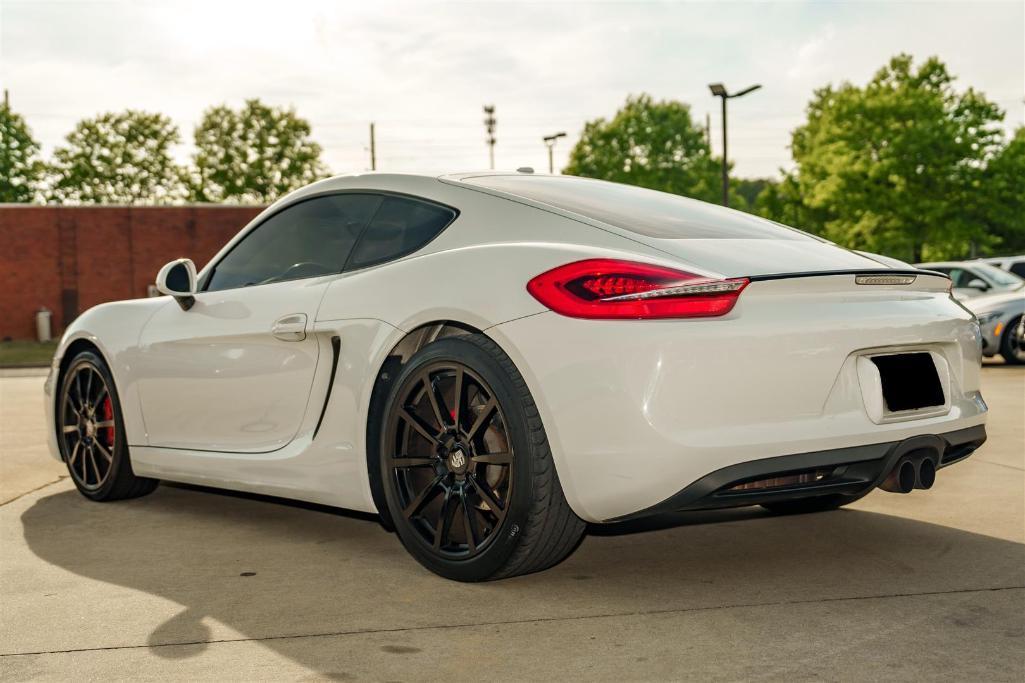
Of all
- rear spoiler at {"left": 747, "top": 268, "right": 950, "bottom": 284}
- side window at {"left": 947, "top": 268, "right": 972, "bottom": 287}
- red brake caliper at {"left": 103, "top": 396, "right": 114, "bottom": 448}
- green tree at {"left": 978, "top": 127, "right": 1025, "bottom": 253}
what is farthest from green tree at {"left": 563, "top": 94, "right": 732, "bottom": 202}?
rear spoiler at {"left": 747, "top": 268, "right": 950, "bottom": 284}

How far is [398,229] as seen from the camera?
4.50m

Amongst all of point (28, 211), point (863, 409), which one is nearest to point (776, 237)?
point (863, 409)

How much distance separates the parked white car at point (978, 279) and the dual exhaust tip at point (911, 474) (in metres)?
12.9

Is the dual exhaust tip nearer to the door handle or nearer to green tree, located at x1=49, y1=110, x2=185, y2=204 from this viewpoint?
the door handle

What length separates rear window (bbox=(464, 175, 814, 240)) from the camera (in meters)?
4.15

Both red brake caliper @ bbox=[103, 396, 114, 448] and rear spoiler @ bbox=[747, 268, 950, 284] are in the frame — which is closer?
rear spoiler @ bbox=[747, 268, 950, 284]

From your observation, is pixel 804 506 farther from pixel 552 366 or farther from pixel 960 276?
pixel 960 276

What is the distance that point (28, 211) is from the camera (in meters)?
36.2

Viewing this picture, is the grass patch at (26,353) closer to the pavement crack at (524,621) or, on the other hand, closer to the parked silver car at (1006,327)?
the parked silver car at (1006,327)

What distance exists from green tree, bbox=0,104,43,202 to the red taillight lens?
236ft

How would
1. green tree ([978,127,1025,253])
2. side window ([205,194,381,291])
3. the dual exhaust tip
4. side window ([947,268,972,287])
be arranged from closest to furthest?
the dual exhaust tip → side window ([205,194,381,291]) → side window ([947,268,972,287]) → green tree ([978,127,1025,253])

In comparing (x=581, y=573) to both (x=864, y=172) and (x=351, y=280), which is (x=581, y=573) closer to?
(x=351, y=280)

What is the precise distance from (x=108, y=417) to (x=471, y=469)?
2.65 meters

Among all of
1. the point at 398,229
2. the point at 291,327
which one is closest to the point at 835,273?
the point at 398,229
